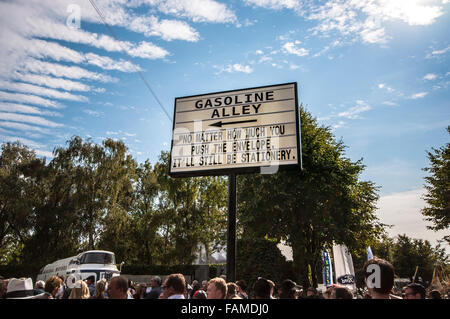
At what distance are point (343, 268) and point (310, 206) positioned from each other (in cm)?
423

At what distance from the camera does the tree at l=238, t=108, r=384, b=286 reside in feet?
66.2

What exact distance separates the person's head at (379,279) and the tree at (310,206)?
16.2 m

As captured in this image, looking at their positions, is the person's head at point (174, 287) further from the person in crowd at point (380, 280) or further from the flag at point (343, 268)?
the flag at point (343, 268)

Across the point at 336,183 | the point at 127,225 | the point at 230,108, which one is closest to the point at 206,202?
the point at 127,225

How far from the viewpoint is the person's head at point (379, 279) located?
348cm

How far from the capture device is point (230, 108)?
7.80 m

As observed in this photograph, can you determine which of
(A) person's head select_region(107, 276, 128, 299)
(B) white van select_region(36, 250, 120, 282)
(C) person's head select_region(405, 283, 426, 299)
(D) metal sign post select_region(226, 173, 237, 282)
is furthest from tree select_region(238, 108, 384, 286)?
(A) person's head select_region(107, 276, 128, 299)

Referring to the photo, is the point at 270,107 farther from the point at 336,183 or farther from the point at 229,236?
the point at 336,183

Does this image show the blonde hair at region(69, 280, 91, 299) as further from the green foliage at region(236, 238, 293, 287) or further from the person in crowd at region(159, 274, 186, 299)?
the green foliage at region(236, 238, 293, 287)

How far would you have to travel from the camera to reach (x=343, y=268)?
18.1 m

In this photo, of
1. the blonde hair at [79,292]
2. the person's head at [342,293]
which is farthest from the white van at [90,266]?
the person's head at [342,293]

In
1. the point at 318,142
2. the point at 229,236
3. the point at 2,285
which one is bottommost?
the point at 2,285

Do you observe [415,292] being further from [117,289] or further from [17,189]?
[17,189]
